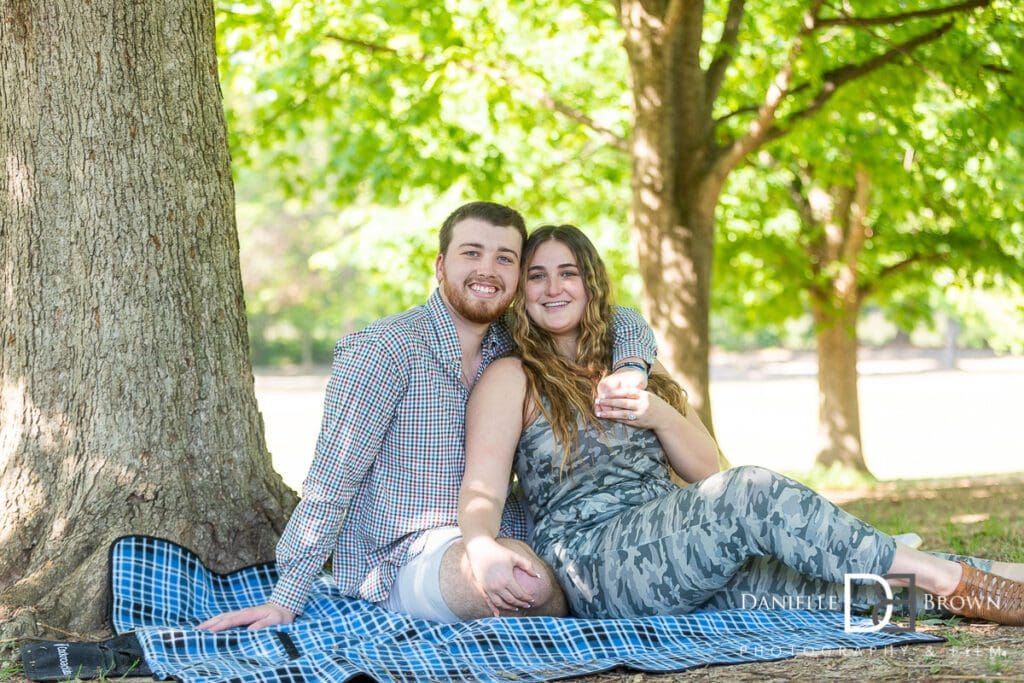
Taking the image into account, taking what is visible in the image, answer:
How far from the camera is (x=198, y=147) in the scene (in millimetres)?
4793

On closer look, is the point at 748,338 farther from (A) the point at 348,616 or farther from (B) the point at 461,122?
(A) the point at 348,616

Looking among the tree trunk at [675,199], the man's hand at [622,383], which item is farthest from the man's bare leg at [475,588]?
the tree trunk at [675,199]

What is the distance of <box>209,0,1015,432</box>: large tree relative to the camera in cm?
873

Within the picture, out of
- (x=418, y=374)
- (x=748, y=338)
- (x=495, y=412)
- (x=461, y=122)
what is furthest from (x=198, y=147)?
(x=748, y=338)

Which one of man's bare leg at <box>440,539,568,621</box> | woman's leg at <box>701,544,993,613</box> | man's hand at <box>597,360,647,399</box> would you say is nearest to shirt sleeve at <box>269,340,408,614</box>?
man's bare leg at <box>440,539,568,621</box>

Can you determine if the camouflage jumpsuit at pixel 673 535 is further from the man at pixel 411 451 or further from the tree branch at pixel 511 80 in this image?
the tree branch at pixel 511 80

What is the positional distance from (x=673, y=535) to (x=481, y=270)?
1282 millimetres

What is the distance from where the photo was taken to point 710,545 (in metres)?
4.00

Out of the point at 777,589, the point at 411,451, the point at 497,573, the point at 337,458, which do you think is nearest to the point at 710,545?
the point at 777,589

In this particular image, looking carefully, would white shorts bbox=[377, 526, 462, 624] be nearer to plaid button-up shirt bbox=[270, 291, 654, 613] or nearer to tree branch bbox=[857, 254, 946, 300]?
plaid button-up shirt bbox=[270, 291, 654, 613]

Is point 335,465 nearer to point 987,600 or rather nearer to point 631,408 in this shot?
Answer: point 631,408

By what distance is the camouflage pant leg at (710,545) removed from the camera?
392 centimetres

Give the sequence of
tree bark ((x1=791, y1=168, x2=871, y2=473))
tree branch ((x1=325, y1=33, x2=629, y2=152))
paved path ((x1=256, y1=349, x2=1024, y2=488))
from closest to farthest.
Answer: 1. tree branch ((x1=325, y1=33, x2=629, y2=152))
2. tree bark ((x1=791, y1=168, x2=871, y2=473))
3. paved path ((x1=256, y1=349, x2=1024, y2=488))

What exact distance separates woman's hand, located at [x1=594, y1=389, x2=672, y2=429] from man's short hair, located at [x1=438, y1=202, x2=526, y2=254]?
80 cm
